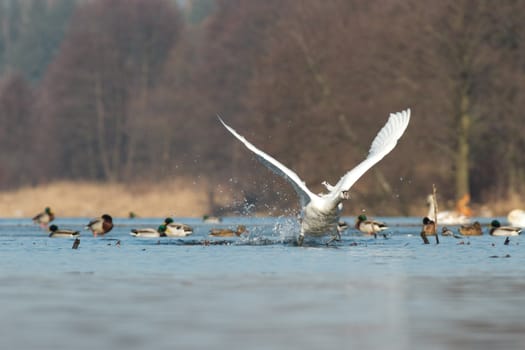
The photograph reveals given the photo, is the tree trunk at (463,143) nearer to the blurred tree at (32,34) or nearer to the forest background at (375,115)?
the forest background at (375,115)

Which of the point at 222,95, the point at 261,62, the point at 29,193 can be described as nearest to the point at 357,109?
the point at 261,62

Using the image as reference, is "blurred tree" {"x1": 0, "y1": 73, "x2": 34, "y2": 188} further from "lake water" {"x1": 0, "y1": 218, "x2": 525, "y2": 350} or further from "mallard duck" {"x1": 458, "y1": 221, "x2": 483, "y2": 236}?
"lake water" {"x1": 0, "y1": 218, "x2": 525, "y2": 350}

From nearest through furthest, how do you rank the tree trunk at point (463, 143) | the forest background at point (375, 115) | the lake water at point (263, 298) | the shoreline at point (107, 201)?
1. the lake water at point (263, 298)
2. the tree trunk at point (463, 143)
3. the forest background at point (375, 115)
4. the shoreline at point (107, 201)

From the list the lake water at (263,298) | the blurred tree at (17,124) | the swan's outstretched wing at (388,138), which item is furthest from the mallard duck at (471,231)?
the blurred tree at (17,124)

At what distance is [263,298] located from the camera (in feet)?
47.9

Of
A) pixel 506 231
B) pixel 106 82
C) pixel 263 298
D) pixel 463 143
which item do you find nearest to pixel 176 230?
pixel 506 231

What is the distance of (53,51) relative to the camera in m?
115

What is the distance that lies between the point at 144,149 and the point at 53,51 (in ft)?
105

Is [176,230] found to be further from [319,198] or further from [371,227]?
[319,198]

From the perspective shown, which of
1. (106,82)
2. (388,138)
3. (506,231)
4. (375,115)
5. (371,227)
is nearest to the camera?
(388,138)

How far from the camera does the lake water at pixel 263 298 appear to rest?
37.4ft

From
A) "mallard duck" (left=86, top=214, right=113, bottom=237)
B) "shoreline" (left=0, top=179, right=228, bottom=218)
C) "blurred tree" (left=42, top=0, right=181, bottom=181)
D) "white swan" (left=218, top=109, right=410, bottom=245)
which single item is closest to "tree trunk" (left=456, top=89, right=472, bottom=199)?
"shoreline" (left=0, top=179, right=228, bottom=218)

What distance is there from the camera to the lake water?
1141 centimetres

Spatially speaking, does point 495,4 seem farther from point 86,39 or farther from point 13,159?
point 13,159
